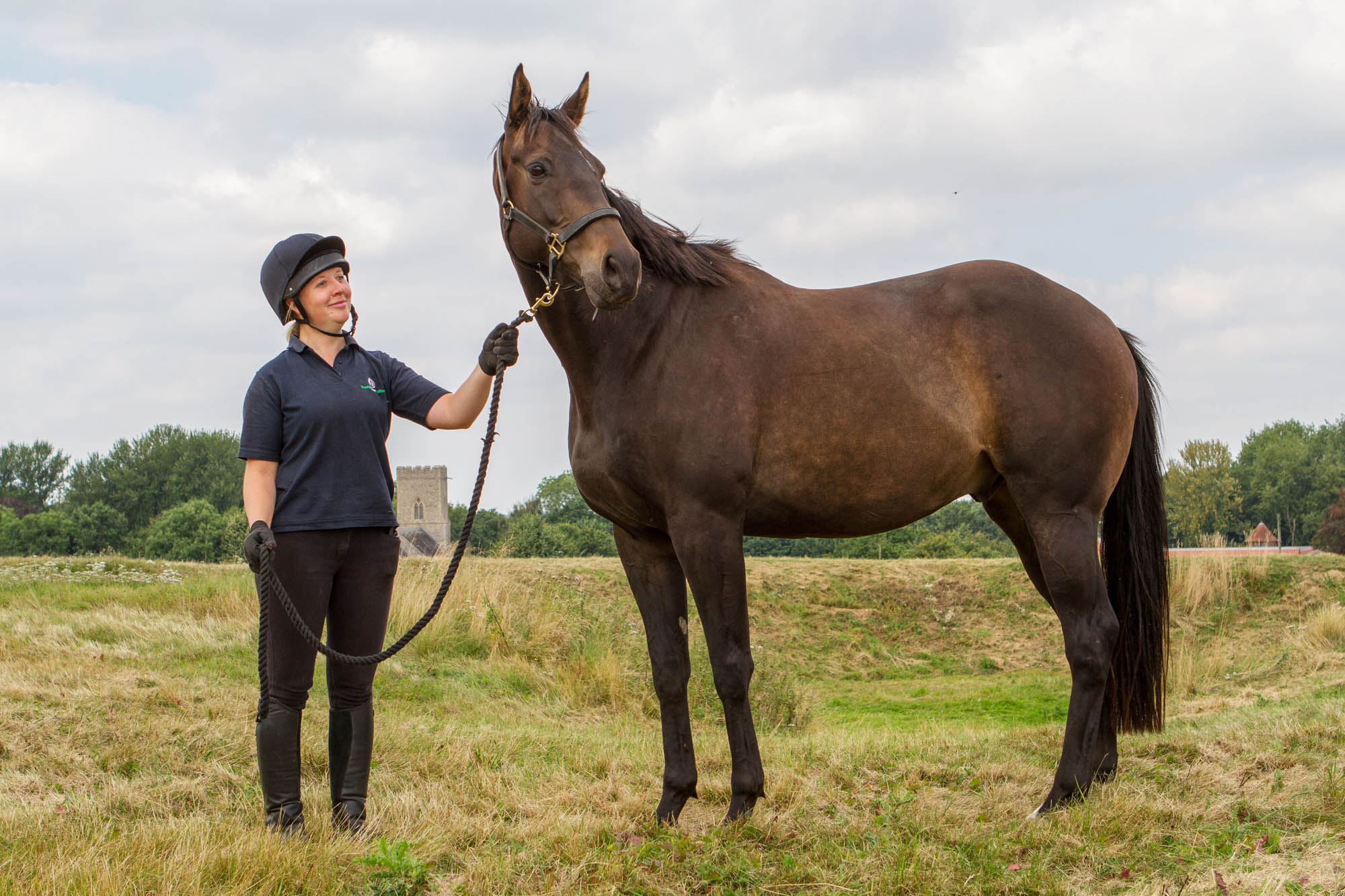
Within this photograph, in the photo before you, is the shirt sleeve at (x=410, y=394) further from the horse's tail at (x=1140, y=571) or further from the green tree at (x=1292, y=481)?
the green tree at (x=1292, y=481)

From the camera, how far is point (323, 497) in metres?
3.53

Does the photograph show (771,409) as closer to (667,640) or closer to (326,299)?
(667,640)

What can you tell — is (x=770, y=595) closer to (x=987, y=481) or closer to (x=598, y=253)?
(x=987, y=481)

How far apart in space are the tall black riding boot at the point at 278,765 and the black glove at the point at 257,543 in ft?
2.05

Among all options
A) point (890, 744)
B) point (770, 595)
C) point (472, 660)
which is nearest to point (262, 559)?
point (890, 744)

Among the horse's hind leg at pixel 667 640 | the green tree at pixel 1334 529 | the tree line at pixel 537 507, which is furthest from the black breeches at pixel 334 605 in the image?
the green tree at pixel 1334 529

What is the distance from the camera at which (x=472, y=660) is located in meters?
8.65

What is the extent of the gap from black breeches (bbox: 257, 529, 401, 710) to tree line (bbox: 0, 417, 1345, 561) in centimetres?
1313

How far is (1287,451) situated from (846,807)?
7720 centimetres

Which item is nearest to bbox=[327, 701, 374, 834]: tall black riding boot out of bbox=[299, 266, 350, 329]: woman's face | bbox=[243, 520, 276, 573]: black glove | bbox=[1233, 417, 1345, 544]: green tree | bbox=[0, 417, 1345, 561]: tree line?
bbox=[243, 520, 276, 573]: black glove

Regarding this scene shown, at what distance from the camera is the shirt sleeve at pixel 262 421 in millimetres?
3533

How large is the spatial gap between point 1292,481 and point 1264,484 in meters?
1.89

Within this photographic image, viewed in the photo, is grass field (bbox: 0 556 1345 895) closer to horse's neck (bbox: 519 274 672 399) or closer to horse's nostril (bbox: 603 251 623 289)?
horse's neck (bbox: 519 274 672 399)

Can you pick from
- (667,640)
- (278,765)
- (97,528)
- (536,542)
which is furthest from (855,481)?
(97,528)
